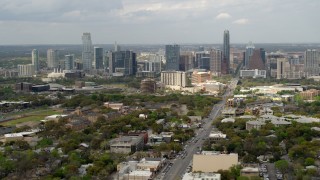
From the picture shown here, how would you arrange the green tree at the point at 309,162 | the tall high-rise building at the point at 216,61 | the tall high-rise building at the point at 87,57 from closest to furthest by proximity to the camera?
the green tree at the point at 309,162 → the tall high-rise building at the point at 216,61 → the tall high-rise building at the point at 87,57

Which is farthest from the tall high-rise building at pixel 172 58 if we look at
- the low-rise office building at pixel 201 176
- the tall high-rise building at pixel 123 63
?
the low-rise office building at pixel 201 176

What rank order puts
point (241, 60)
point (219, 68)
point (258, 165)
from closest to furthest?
1. point (258, 165)
2. point (219, 68)
3. point (241, 60)

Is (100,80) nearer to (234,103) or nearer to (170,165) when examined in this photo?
(234,103)

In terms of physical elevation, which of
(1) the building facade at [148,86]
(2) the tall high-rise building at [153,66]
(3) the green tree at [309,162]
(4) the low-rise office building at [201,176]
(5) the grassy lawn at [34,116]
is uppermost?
(2) the tall high-rise building at [153,66]

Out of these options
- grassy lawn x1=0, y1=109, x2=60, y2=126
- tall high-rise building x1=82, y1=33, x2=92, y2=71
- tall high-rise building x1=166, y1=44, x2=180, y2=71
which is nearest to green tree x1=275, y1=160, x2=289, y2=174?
grassy lawn x1=0, y1=109, x2=60, y2=126

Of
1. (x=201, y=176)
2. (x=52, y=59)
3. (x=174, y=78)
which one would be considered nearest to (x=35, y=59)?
(x=52, y=59)

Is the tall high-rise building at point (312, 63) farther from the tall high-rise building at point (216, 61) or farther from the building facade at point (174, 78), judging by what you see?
the building facade at point (174, 78)

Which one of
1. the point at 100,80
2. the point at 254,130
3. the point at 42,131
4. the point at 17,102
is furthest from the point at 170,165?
the point at 100,80
